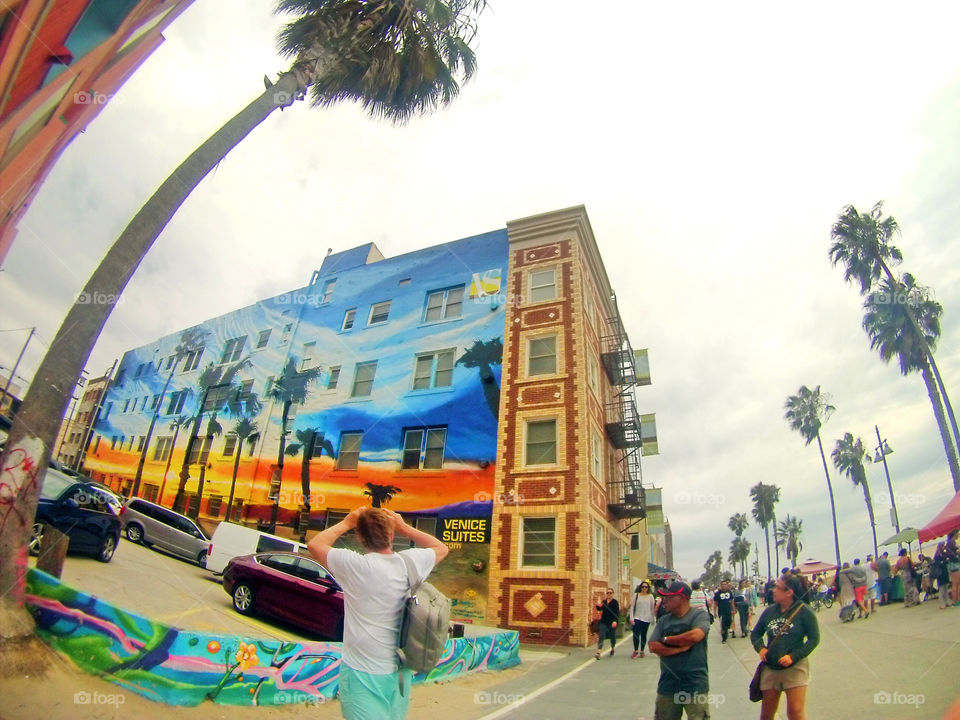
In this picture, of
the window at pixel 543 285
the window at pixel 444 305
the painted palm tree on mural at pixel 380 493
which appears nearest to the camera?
the painted palm tree on mural at pixel 380 493

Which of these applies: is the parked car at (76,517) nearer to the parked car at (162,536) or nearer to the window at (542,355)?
the parked car at (162,536)

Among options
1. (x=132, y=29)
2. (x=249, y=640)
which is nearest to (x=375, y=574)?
(x=249, y=640)

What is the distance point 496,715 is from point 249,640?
3423 millimetres

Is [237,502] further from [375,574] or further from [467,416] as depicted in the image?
[375,574]

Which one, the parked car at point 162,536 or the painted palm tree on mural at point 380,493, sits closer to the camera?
the parked car at point 162,536

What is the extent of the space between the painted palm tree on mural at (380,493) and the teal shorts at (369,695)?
17067 millimetres

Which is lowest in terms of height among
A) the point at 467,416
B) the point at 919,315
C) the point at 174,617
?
the point at 174,617

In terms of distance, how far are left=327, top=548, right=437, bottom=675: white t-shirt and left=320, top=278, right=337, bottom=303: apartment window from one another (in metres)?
25.5

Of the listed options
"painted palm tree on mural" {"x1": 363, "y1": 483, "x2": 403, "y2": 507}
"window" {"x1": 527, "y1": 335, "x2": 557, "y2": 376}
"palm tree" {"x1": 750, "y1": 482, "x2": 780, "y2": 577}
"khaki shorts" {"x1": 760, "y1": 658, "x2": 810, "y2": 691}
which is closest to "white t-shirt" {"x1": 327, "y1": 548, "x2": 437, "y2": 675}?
"khaki shorts" {"x1": 760, "y1": 658, "x2": 810, "y2": 691}

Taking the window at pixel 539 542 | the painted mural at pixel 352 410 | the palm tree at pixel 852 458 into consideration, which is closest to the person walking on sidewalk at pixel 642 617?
the window at pixel 539 542

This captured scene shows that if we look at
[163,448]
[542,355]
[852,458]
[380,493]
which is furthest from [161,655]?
[852,458]

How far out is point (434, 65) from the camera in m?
11.0

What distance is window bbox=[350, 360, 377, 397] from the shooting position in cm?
2234

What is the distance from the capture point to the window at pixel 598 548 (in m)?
17.0
